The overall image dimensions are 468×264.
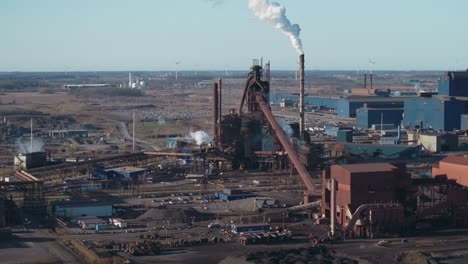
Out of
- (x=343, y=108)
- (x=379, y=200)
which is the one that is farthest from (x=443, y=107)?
(x=379, y=200)

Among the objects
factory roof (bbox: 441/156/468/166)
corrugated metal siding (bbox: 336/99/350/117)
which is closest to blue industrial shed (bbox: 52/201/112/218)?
factory roof (bbox: 441/156/468/166)

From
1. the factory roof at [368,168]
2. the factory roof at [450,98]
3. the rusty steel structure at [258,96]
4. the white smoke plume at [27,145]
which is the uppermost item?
the rusty steel structure at [258,96]

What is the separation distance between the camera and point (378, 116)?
3931 centimetres

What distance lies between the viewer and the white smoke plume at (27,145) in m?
→ 30.1

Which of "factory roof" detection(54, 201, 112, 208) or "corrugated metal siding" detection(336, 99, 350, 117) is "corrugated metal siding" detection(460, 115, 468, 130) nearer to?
"corrugated metal siding" detection(336, 99, 350, 117)

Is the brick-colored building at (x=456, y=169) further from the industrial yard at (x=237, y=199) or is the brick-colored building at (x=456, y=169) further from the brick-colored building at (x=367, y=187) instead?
the brick-colored building at (x=367, y=187)

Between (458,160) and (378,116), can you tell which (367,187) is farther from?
(378,116)

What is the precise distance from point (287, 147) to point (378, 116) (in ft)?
55.4

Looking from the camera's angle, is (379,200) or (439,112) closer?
(379,200)

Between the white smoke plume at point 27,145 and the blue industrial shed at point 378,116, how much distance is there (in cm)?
1403

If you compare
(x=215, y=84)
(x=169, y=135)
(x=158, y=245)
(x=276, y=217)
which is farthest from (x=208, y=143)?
(x=158, y=245)

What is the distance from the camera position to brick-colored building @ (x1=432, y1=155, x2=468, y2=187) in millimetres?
18359

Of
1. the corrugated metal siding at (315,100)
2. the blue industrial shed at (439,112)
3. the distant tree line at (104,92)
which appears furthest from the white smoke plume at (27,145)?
the distant tree line at (104,92)

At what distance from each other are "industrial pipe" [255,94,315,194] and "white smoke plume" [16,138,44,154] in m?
Result: 8.49
